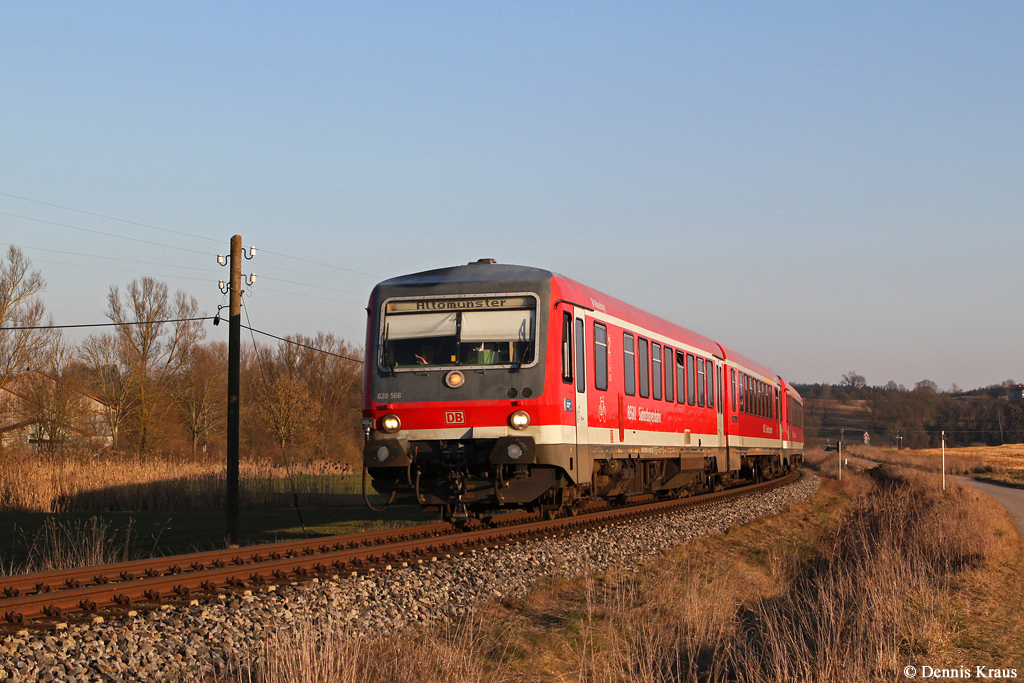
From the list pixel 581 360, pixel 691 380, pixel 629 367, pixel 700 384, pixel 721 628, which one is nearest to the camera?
pixel 721 628

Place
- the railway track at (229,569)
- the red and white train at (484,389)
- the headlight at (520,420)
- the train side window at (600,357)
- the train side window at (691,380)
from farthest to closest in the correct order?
the train side window at (691,380), the train side window at (600,357), the red and white train at (484,389), the headlight at (520,420), the railway track at (229,569)

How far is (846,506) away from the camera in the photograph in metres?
24.0

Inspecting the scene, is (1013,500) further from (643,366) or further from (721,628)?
(721,628)

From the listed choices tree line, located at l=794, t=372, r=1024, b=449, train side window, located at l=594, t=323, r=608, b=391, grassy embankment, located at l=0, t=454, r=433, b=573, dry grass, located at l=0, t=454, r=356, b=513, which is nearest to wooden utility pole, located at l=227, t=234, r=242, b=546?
grassy embankment, located at l=0, t=454, r=433, b=573

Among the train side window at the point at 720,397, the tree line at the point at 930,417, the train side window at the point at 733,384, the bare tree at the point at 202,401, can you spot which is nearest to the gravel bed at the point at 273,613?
the train side window at the point at 720,397

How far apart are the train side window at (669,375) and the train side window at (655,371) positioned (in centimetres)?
38

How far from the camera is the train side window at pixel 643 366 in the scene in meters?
14.7

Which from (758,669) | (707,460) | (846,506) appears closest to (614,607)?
(758,669)

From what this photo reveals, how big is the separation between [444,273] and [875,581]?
21.2 ft

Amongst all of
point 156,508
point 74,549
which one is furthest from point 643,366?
point 156,508

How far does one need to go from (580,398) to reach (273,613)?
5691 mm

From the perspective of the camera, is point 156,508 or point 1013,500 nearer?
point 156,508

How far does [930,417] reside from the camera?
103438 millimetres

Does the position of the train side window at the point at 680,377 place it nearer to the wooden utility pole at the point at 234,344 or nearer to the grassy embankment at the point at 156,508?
the grassy embankment at the point at 156,508
